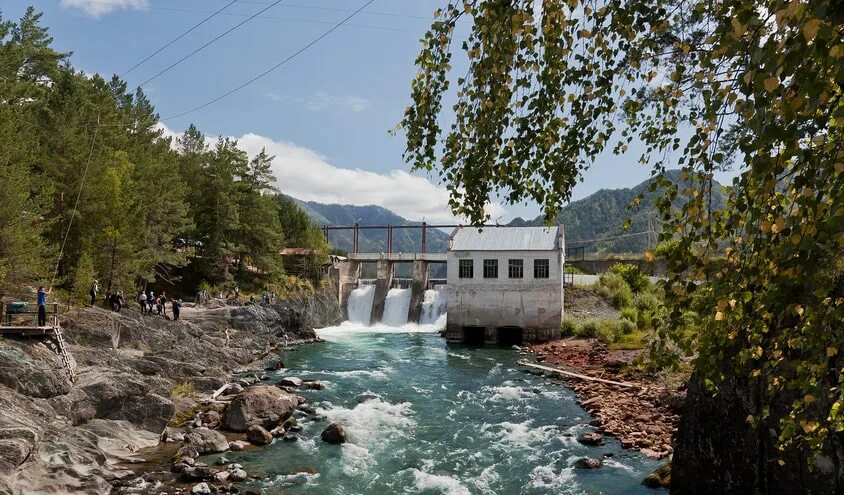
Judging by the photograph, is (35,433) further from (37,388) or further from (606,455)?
(606,455)

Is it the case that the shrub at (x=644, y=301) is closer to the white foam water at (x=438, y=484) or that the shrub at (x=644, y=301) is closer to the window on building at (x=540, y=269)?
the window on building at (x=540, y=269)

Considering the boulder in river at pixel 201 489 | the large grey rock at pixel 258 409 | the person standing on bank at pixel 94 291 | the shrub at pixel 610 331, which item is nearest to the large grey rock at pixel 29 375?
the large grey rock at pixel 258 409

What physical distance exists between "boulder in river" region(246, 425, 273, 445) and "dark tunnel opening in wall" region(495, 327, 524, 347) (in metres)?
25.9

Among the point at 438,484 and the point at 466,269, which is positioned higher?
the point at 466,269

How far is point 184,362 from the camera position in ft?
81.6

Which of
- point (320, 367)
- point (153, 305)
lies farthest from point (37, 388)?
point (153, 305)

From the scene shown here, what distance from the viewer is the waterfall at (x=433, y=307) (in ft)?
167

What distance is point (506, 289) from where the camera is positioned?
135 feet

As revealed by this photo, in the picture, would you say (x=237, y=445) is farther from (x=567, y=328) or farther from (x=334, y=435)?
(x=567, y=328)

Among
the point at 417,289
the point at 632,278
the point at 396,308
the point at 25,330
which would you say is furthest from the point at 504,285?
the point at 25,330

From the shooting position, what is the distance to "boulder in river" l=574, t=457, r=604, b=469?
15.3 metres

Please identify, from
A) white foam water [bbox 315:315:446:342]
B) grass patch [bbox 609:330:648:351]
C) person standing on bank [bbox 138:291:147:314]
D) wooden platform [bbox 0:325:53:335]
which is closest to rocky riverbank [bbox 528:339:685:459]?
grass patch [bbox 609:330:648:351]

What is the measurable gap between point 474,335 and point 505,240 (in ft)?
25.3

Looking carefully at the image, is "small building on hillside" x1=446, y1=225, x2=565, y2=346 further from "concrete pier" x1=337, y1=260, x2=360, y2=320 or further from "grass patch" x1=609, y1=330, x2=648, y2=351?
"concrete pier" x1=337, y1=260, x2=360, y2=320
